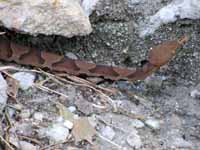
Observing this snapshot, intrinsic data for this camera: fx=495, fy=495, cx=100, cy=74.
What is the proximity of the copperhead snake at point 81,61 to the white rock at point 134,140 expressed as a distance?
505mm

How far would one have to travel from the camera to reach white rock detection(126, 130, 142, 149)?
2350 mm

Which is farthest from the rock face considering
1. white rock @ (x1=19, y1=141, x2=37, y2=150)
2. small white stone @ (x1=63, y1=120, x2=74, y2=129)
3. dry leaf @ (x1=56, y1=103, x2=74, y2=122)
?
white rock @ (x1=19, y1=141, x2=37, y2=150)

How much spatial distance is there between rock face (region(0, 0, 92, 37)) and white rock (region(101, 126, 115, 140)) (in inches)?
23.0

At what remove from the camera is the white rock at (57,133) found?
7.53ft

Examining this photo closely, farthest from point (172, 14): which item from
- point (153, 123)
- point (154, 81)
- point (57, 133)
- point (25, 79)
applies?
point (57, 133)

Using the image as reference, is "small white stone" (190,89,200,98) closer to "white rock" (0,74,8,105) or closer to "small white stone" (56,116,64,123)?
"small white stone" (56,116,64,123)

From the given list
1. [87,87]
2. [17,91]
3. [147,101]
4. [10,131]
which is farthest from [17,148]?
[147,101]

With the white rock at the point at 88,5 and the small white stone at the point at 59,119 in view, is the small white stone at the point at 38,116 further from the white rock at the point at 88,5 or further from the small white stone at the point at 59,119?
the white rock at the point at 88,5

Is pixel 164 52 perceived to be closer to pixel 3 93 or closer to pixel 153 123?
pixel 153 123

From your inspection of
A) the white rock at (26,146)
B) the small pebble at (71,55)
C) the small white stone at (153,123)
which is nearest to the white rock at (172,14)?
the small pebble at (71,55)

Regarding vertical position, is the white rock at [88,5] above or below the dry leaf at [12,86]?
above

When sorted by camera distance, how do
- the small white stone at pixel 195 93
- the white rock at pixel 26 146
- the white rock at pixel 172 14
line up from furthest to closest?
the white rock at pixel 172 14 → the small white stone at pixel 195 93 → the white rock at pixel 26 146

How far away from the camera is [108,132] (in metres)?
2.40

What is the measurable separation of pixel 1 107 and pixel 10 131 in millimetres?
123
